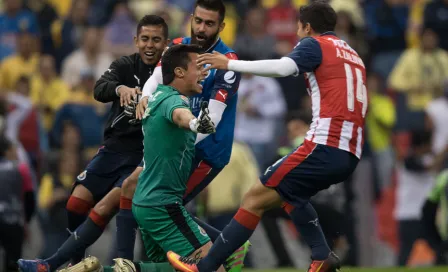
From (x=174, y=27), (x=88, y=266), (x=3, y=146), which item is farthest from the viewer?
(x=174, y=27)

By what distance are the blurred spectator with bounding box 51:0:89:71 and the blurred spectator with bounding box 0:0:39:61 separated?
437 millimetres

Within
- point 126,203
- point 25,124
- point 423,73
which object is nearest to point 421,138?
point 423,73

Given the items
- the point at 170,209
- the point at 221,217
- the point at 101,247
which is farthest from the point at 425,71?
the point at 170,209

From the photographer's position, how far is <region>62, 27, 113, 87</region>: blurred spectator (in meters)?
17.3

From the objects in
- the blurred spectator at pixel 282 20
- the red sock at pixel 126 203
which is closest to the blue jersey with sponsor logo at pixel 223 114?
the red sock at pixel 126 203

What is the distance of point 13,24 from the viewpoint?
18.3 meters

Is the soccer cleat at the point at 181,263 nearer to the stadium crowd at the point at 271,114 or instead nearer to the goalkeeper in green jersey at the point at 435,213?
the stadium crowd at the point at 271,114

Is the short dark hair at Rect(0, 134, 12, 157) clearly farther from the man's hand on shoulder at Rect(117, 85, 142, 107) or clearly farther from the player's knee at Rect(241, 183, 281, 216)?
the player's knee at Rect(241, 183, 281, 216)

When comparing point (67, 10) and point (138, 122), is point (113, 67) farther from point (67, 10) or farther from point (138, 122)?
point (67, 10)

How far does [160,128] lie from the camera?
347 inches

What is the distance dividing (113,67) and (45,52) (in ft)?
27.2

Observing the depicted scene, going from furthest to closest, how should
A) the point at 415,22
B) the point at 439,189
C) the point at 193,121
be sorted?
the point at 415,22, the point at 439,189, the point at 193,121

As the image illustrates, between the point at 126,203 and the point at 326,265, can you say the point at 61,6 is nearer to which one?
the point at 126,203

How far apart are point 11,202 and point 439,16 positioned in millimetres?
8090
